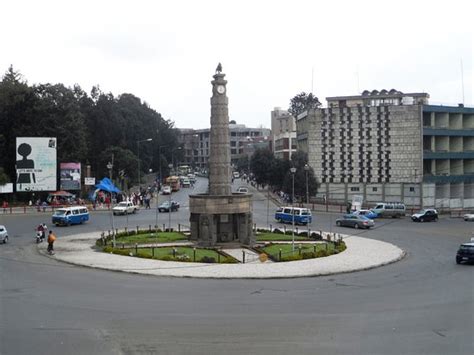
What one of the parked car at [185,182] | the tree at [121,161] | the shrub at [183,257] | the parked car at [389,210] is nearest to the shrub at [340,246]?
the shrub at [183,257]

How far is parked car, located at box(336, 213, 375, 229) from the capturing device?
152 ft

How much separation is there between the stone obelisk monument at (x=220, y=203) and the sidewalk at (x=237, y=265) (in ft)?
21.7

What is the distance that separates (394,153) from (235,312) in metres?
57.8

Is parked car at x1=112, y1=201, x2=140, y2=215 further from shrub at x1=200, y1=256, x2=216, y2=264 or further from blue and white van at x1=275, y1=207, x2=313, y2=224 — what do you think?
shrub at x1=200, y1=256, x2=216, y2=264

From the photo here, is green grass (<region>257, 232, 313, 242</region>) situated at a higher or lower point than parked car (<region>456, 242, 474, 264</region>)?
lower

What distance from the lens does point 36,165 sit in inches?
2493

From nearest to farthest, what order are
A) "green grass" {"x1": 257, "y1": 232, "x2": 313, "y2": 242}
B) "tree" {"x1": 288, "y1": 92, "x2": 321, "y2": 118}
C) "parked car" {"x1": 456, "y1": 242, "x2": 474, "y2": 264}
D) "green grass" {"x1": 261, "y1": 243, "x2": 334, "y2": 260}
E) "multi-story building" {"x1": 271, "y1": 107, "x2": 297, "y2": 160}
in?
"parked car" {"x1": 456, "y1": 242, "x2": 474, "y2": 264} < "green grass" {"x1": 261, "y1": 243, "x2": 334, "y2": 260} < "green grass" {"x1": 257, "y1": 232, "x2": 313, "y2": 242} < "multi-story building" {"x1": 271, "y1": 107, "x2": 297, "y2": 160} < "tree" {"x1": 288, "y1": 92, "x2": 321, "y2": 118}

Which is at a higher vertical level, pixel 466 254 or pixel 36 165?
pixel 36 165

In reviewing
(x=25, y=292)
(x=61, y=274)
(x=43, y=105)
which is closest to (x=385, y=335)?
(x=25, y=292)

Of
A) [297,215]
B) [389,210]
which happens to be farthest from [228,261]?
[389,210]

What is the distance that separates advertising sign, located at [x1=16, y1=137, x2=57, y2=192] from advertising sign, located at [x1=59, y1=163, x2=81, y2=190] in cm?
442

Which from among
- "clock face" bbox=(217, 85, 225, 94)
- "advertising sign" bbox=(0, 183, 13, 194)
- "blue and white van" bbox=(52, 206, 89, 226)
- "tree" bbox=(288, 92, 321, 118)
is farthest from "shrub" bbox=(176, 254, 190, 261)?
"tree" bbox=(288, 92, 321, 118)

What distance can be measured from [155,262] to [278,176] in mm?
57534

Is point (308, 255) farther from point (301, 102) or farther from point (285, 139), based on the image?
point (301, 102)
